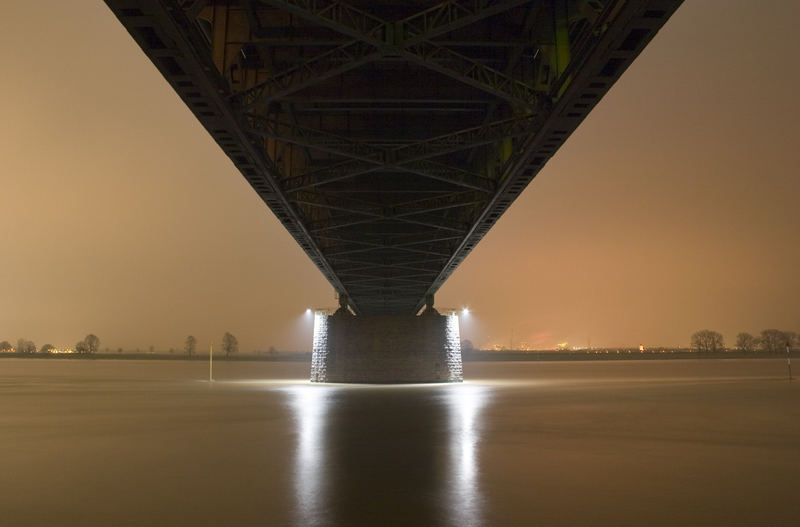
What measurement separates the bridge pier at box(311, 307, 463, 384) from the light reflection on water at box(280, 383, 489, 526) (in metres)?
29.2

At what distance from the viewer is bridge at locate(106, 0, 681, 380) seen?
1123cm

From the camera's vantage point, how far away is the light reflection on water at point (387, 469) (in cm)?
900

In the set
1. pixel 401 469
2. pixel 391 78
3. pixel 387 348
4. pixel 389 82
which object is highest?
pixel 391 78

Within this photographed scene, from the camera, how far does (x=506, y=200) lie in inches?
887

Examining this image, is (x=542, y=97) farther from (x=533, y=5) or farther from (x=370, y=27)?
(x=370, y=27)

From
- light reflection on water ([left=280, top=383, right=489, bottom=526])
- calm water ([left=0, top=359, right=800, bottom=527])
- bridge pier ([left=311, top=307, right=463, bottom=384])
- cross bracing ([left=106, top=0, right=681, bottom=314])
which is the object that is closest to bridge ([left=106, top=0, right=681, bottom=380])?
cross bracing ([left=106, top=0, right=681, bottom=314])

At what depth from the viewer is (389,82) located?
56.6 ft

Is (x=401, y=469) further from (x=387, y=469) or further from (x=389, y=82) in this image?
(x=389, y=82)

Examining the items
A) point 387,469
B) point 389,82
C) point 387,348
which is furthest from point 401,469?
point 387,348

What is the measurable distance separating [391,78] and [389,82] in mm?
135

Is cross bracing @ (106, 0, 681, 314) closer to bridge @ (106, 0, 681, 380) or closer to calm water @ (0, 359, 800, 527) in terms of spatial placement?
bridge @ (106, 0, 681, 380)

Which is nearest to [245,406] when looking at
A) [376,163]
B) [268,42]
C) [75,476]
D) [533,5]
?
[376,163]

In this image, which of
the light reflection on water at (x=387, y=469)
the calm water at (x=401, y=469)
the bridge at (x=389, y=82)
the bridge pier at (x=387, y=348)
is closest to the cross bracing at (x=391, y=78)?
the bridge at (x=389, y=82)

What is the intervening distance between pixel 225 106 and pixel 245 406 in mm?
18791
